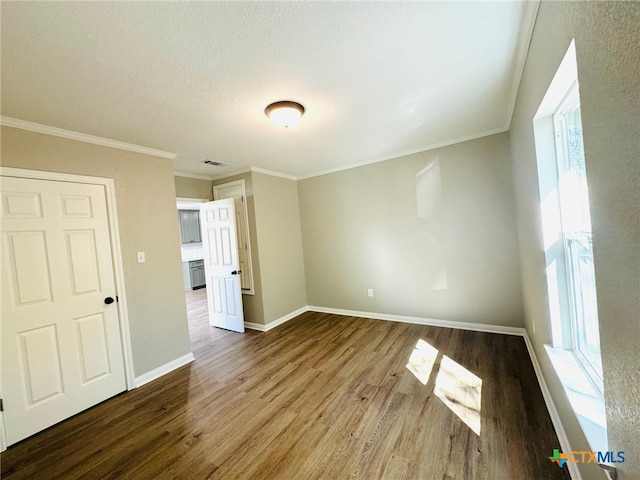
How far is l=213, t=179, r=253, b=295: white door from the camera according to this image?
385cm

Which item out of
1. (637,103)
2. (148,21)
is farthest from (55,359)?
(637,103)

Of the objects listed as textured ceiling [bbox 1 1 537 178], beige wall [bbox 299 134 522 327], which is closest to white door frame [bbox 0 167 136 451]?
textured ceiling [bbox 1 1 537 178]

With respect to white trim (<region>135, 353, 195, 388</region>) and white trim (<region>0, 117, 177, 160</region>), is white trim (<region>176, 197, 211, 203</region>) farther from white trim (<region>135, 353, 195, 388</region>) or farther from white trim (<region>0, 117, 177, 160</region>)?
white trim (<region>135, 353, 195, 388</region>)

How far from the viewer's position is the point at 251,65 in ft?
5.01

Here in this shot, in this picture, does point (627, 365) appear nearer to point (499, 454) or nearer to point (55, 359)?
point (499, 454)

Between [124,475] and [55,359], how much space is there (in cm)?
122

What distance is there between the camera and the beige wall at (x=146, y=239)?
234cm

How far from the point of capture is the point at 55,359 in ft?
6.84

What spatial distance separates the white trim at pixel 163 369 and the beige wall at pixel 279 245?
45.0 inches

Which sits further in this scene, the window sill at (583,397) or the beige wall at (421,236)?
the beige wall at (421,236)

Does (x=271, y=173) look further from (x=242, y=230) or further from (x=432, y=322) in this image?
(x=432, y=322)

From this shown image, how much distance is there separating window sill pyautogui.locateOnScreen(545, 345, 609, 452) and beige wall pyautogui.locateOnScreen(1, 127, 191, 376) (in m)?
3.37

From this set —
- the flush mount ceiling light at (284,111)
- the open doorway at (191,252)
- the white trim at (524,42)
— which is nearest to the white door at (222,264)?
the flush mount ceiling light at (284,111)

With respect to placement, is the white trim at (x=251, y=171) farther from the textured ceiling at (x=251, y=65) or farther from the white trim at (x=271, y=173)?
the textured ceiling at (x=251, y=65)
